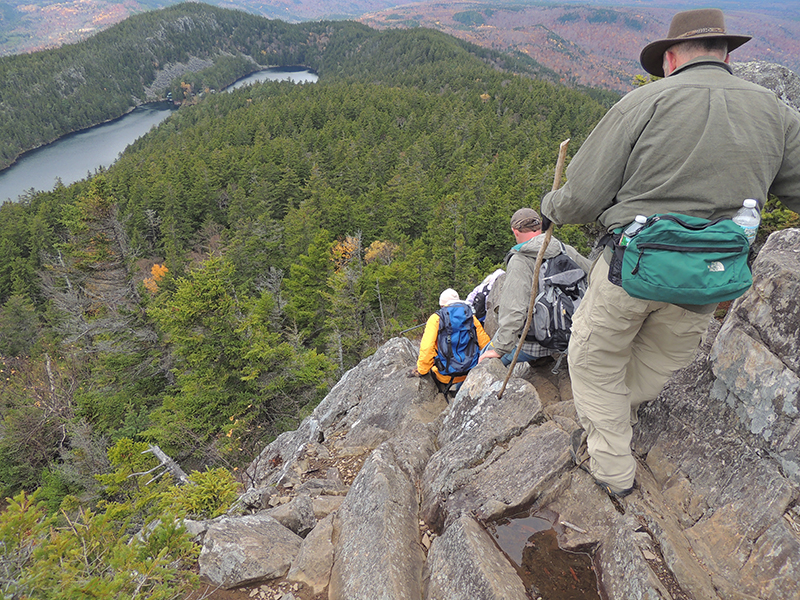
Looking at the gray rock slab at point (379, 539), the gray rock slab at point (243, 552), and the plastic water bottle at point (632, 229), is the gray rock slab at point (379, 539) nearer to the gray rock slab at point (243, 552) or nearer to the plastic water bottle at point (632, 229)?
the gray rock slab at point (243, 552)

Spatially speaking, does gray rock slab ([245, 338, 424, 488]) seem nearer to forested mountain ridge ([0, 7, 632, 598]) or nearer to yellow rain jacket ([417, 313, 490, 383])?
yellow rain jacket ([417, 313, 490, 383])

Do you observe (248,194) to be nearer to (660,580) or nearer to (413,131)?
(413,131)

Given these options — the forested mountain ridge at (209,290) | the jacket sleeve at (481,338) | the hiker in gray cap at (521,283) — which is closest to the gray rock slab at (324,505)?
the forested mountain ridge at (209,290)

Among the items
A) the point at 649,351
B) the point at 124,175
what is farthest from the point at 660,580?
the point at 124,175

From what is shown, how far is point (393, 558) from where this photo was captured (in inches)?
143

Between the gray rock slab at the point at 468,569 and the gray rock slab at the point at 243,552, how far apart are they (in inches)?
55.4

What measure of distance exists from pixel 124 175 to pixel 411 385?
6352 centimetres

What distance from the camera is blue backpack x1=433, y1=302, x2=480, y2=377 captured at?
5.95 m

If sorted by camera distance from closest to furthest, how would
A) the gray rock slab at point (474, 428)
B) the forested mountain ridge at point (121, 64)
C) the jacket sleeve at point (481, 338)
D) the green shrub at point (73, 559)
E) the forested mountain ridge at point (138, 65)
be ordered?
the green shrub at point (73, 559)
the gray rock slab at point (474, 428)
the jacket sleeve at point (481, 338)
the forested mountain ridge at point (121, 64)
the forested mountain ridge at point (138, 65)

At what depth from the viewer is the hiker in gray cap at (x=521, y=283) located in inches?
192

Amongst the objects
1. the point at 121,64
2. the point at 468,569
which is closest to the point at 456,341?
the point at 468,569

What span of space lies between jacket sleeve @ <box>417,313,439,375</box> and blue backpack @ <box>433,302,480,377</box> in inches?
2.4

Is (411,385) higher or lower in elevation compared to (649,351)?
lower

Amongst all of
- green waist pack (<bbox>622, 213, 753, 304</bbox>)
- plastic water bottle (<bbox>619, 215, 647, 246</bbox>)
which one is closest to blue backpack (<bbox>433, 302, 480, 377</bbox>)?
plastic water bottle (<bbox>619, 215, 647, 246</bbox>)
